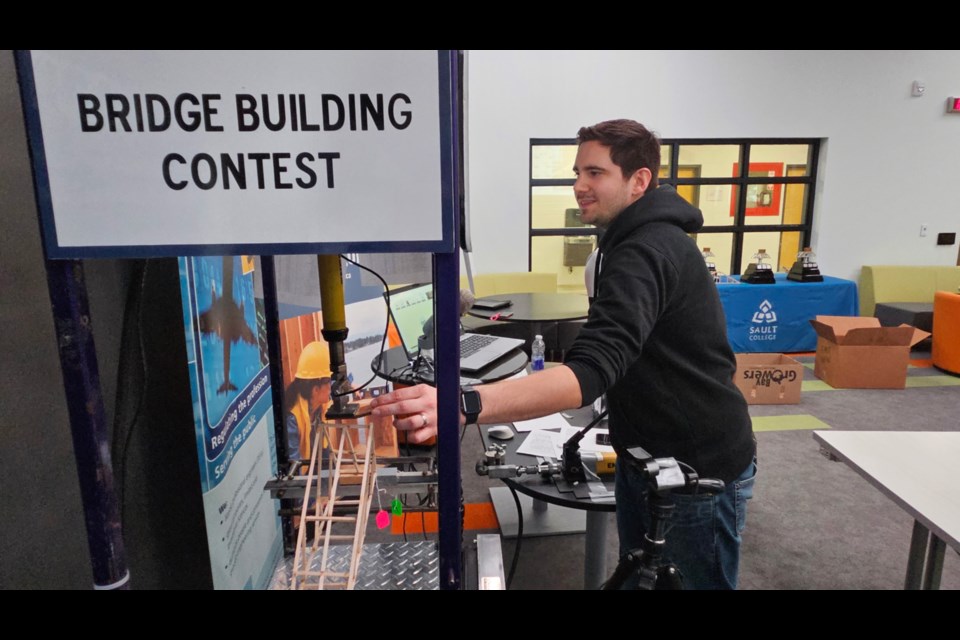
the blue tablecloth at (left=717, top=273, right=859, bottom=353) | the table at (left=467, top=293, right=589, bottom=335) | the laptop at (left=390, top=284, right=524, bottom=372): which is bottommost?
the blue tablecloth at (left=717, top=273, right=859, bottom=353)

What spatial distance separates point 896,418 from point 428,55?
177 inches

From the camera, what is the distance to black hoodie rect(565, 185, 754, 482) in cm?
117

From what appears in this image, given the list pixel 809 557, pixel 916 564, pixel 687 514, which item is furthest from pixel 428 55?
pixel 809 557

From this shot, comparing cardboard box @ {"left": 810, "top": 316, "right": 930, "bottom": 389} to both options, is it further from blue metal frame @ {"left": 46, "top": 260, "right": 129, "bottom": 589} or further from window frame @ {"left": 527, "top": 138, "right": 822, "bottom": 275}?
blue metal frame @ {"left": 46, "top": 260, "right": 129, "bottom": 589}

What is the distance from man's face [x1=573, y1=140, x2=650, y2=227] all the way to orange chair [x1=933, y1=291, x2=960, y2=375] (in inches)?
190

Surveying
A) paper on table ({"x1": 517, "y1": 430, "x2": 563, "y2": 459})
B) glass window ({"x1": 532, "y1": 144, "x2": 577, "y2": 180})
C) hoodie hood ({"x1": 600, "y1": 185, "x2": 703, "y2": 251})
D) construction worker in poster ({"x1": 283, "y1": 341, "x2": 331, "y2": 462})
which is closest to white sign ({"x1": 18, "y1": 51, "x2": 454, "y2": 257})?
hoodie hood ({"x1": 600, "y1": 185, "x2": 703, "y2": 251})

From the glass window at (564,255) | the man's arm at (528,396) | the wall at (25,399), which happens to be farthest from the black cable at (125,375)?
the glass window at (564,255)

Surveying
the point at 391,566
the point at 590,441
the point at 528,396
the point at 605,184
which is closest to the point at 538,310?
the point at 590,441

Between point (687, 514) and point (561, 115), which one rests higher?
point (561, 115)

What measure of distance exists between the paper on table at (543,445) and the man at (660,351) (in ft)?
0.94

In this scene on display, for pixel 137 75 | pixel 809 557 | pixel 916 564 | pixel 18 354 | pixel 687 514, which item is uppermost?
pixel 137 75

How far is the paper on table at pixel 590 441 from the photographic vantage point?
1718 mm

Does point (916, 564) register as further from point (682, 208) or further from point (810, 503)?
point (682, 208)

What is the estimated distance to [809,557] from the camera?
2459 millimetres
